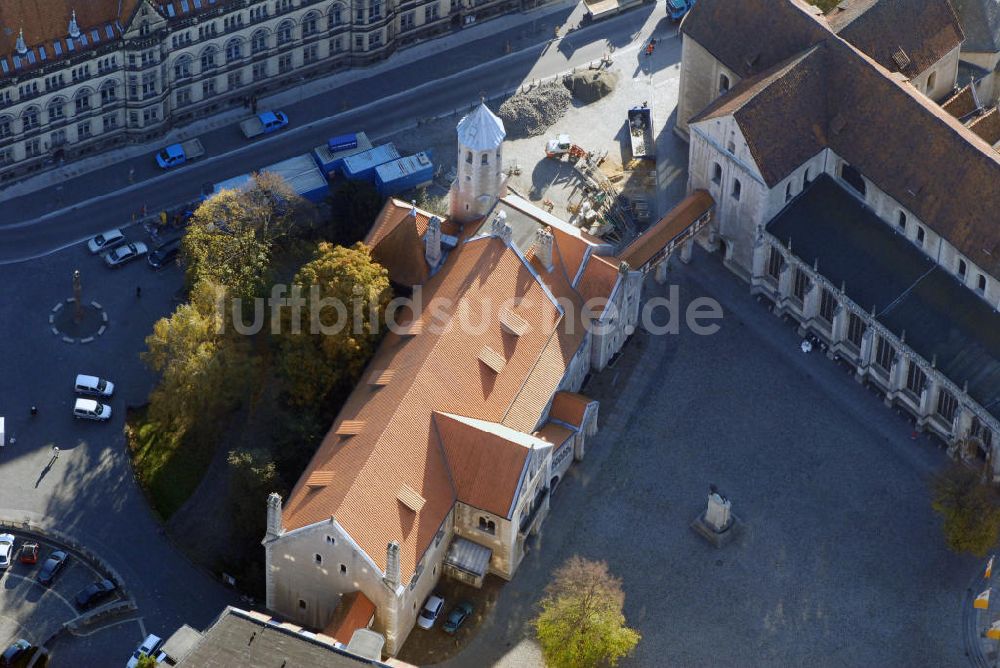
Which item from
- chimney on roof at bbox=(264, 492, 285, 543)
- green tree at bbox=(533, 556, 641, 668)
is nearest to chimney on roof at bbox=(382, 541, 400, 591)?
chimney on roof at bbox=(264, 492, 285, 543)

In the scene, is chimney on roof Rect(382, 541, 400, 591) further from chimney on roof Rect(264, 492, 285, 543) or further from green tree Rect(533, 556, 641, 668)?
green tree Rect(533, 556, 641, 668)

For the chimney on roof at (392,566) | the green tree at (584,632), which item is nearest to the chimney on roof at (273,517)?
the chimney on roof at (392,566)

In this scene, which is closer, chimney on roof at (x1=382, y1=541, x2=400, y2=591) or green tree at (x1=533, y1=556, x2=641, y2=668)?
chimney on roof at (x1=382, y1=541, x2=400, y2=591)

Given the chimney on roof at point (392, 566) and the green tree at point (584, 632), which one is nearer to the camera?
the chimney on roof at point (392, 566)

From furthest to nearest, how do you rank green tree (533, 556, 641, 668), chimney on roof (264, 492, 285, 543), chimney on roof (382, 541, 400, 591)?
green tree (533, 556, 641, 668), chimney on roof (264, 492, 285, 543), chimney on roof (382, 541, 400, 591)

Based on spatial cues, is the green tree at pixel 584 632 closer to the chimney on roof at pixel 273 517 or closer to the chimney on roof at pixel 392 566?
the chimney on roof at pixel 392 566

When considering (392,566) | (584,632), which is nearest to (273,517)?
(392,566)

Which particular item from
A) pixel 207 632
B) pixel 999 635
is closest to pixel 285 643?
pixel 207 632
